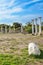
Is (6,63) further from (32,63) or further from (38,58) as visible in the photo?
(38,58)

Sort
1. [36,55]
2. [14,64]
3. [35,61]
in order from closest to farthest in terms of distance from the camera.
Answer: [14,64] < [35,61] < [36,55]

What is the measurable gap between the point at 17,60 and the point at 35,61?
651 millimetres

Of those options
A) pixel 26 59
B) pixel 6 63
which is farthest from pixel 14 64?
pixel 26 59

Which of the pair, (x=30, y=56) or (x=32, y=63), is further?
(x=30, y=56)

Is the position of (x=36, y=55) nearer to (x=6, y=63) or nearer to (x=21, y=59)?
(x=21, y=59)

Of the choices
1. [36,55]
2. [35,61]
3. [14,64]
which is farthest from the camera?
[36,55]

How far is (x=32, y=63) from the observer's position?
6.39 metres

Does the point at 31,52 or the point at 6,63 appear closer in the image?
the point at 6,63

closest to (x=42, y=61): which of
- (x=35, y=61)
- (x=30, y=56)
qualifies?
(x=35, y=61)

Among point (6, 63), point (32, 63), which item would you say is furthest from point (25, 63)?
point (6, 63)

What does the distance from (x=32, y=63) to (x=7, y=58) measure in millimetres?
1068

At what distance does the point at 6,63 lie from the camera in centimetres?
629

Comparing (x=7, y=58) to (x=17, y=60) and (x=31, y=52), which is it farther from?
(x=31, y=52)

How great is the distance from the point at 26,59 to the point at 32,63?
446 mm
